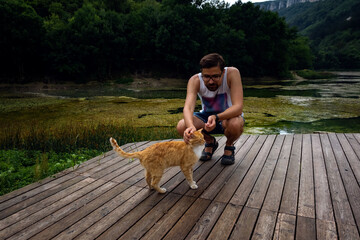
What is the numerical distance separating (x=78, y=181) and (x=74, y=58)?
22651 mm

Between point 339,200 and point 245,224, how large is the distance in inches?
35.9

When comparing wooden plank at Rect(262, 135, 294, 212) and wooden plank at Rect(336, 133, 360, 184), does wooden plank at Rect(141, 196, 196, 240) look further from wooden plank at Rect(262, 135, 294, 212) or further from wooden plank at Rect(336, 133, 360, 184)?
wooden plank at Rect(336, 133, 360, 184)

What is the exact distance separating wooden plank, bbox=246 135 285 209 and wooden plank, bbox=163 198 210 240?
0.38 meters

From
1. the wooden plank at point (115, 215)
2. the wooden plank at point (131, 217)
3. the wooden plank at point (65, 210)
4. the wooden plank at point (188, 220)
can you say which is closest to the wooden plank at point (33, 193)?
the wooden plank at point (65, 210)

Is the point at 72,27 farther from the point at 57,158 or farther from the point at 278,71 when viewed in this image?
the point at 278,71

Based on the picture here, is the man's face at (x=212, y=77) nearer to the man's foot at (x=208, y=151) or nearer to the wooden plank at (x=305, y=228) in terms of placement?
the man's foot at (x=208, y=151)

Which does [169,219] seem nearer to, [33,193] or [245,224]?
[245,224]

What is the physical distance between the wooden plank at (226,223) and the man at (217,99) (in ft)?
2.64

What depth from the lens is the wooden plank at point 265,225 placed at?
1425 mm

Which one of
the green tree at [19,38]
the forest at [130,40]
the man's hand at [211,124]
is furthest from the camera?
the forest at [130,40]

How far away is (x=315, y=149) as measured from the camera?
3066mm

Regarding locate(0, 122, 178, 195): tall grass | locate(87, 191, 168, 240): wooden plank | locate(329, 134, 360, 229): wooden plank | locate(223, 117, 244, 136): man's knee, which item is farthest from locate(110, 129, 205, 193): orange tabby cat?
locate(0, 122, 178, 195): tall grass

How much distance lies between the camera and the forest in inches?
798

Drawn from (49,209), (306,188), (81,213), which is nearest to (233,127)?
(306,188)
